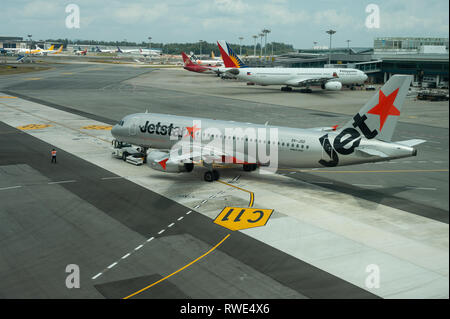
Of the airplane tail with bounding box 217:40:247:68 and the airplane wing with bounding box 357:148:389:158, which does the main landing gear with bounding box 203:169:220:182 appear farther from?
the airplane tail with bounding box 217:40:247:68

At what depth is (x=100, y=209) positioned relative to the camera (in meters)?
35.2

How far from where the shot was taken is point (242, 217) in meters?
33.9

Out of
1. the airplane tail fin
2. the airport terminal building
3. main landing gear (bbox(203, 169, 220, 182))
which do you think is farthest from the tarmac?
the airport terminal building

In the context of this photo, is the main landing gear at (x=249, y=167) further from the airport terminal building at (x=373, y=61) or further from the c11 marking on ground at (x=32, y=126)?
the c11 marking on ground at (x=32, y=126)

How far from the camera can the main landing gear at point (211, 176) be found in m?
43.7

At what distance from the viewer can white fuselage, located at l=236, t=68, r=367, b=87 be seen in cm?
12550

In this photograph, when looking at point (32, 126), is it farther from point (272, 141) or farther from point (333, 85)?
point (333, 85)

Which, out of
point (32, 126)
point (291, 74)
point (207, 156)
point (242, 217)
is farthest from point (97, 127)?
point (291, 74)

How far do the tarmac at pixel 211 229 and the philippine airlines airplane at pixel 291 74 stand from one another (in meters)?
68.7

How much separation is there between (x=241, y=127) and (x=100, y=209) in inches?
659

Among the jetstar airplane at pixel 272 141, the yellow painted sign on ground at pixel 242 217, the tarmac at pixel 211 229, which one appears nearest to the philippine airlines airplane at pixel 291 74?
the tarmac at pixel 211 229

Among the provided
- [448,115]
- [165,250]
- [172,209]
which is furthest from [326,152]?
[448,115]

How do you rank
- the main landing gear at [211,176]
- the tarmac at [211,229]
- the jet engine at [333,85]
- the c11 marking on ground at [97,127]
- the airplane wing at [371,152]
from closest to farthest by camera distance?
the tarmac at [211,229] < the airplane wing at [371,152] < the main landing gear at [211,176] < the c11 marking on ground at [97,127] < the jet engine at [333,85]

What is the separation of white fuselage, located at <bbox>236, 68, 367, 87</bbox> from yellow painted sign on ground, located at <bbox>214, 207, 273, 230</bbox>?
94208 millimetres
